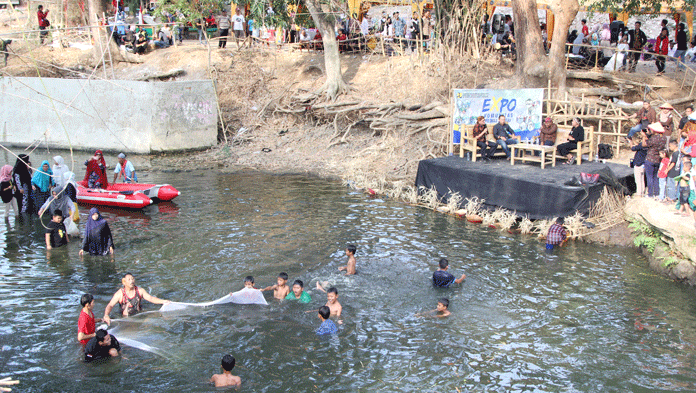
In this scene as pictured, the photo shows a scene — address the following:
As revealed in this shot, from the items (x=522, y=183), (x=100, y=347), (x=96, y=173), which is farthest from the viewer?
(x=96, y=173)

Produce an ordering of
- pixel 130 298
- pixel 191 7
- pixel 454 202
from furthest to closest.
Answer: pixel 191 7 → pixel 454 202 → pixel 130 298

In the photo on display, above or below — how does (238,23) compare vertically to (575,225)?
above

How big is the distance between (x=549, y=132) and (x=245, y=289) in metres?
10.8

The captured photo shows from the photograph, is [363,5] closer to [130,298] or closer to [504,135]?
[504,135]

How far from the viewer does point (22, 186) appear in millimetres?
15742

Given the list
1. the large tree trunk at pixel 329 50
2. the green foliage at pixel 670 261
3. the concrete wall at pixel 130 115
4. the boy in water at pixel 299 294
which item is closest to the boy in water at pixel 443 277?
the boy in water at pixel 299 294

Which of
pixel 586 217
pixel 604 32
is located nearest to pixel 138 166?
pixel 586 217

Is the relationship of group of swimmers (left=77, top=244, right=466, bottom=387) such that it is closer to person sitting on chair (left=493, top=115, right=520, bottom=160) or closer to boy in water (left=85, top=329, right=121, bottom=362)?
boy in water (left=85, top=329, right=121, bottom=362)

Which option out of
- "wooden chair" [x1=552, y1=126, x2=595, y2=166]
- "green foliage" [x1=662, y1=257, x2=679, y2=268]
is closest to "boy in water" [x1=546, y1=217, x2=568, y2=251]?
"green foliage" [x1=662, y1=257, x2=679, y2=268]

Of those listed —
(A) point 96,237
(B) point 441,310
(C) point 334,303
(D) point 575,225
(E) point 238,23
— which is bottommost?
(B) point 441,310

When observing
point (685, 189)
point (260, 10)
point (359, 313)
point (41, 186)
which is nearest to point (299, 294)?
point (359, 313)

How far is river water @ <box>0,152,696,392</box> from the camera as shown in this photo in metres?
8.17

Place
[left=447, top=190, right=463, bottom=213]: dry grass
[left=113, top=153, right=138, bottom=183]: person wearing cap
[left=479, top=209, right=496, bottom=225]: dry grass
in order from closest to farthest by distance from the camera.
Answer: [left=479, top=209, right=496, bottom=225]: dry grass → [left=447, top=190, right=463, bottom=213]: dry grass → [left=113, top=153, right=138, bottom=183]: person wearing cap

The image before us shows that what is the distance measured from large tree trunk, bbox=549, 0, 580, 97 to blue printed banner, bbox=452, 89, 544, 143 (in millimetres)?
2703
